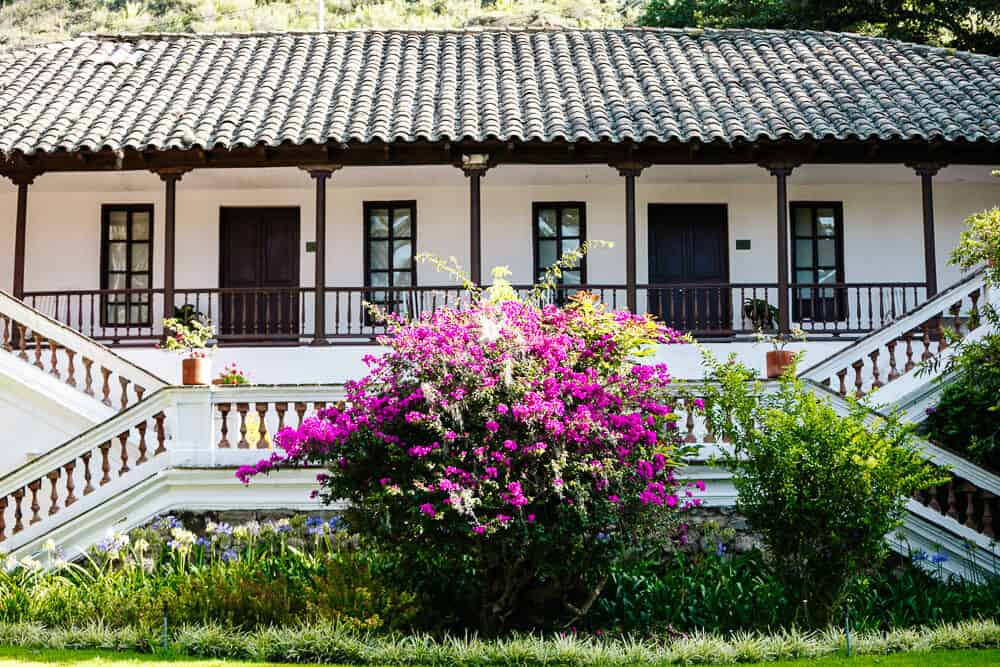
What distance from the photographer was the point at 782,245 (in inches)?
617

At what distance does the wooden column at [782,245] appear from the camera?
15469mm

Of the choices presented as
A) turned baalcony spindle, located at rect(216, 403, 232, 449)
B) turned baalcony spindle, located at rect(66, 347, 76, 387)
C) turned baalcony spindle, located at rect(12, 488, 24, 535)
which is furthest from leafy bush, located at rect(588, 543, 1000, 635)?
turned baalcony spindle, located at rect(66, 347, 76, 387)

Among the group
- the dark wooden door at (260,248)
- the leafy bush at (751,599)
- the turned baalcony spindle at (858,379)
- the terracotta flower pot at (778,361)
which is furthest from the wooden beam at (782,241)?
the dark wooden door at (260,248)

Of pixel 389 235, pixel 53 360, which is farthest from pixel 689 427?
pixel 389 235

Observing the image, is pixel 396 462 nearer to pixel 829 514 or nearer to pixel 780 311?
pixel 829 514

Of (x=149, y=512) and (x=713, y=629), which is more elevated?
(x=149, y=512)

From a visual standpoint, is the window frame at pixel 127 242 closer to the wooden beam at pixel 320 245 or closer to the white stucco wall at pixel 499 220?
the white stucco wall at pixel 499 220

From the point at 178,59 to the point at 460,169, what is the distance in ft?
18.7

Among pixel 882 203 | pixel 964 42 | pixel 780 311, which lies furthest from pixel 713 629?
pixel 964 42

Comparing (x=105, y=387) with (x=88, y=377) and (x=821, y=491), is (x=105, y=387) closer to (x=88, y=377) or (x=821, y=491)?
(x=88, y=377)

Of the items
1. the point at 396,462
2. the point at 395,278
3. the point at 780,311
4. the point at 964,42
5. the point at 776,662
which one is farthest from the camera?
the point at 964,42

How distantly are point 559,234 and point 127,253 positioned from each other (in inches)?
257

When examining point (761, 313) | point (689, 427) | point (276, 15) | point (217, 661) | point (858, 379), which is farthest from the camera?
point (276, 15)

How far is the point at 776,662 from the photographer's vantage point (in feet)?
27.2
